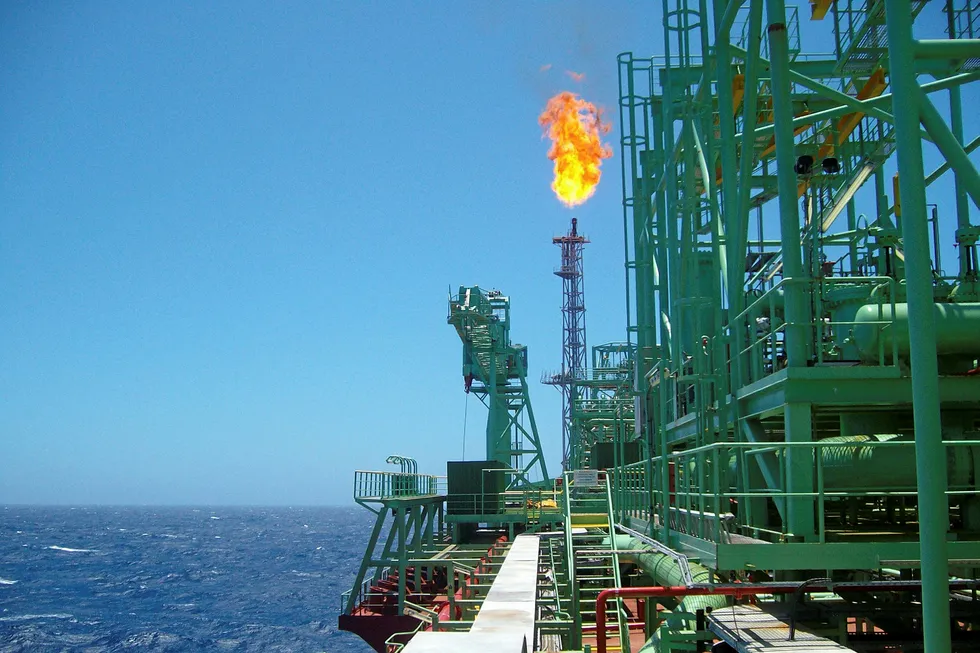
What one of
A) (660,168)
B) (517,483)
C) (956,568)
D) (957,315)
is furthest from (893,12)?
(517,483)

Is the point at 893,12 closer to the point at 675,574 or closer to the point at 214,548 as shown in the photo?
the point at 675,574

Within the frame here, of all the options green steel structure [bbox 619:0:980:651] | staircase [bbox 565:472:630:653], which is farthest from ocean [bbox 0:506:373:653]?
green steel structure [bbox 619:0:980:651]

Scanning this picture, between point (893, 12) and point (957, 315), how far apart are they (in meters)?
5.06

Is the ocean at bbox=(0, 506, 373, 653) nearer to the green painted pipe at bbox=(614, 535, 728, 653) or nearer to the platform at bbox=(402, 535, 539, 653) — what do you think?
the green painted pipe at bbox=(614, 535, 728, 653)

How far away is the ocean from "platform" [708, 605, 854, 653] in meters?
35.7

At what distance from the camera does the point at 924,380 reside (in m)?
6.91

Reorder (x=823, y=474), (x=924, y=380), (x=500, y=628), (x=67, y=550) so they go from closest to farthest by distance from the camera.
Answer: (x=924, y=380) < (x=500, y=628) < (x=823, y=474) < (x=67, y=550)

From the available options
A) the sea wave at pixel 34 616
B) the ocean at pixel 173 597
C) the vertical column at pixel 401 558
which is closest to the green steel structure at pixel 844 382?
the vertical column at pixel 401 558

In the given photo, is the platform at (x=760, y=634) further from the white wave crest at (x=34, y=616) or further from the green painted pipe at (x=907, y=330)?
the white wave crest at (x=34, y=616)

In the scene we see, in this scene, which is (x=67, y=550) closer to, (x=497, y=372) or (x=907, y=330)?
(x=497, y=372)

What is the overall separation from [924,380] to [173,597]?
65.1 meters

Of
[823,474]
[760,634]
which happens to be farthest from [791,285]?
[760,634]

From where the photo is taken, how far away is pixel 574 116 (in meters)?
31.0

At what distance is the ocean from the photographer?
151 feet
